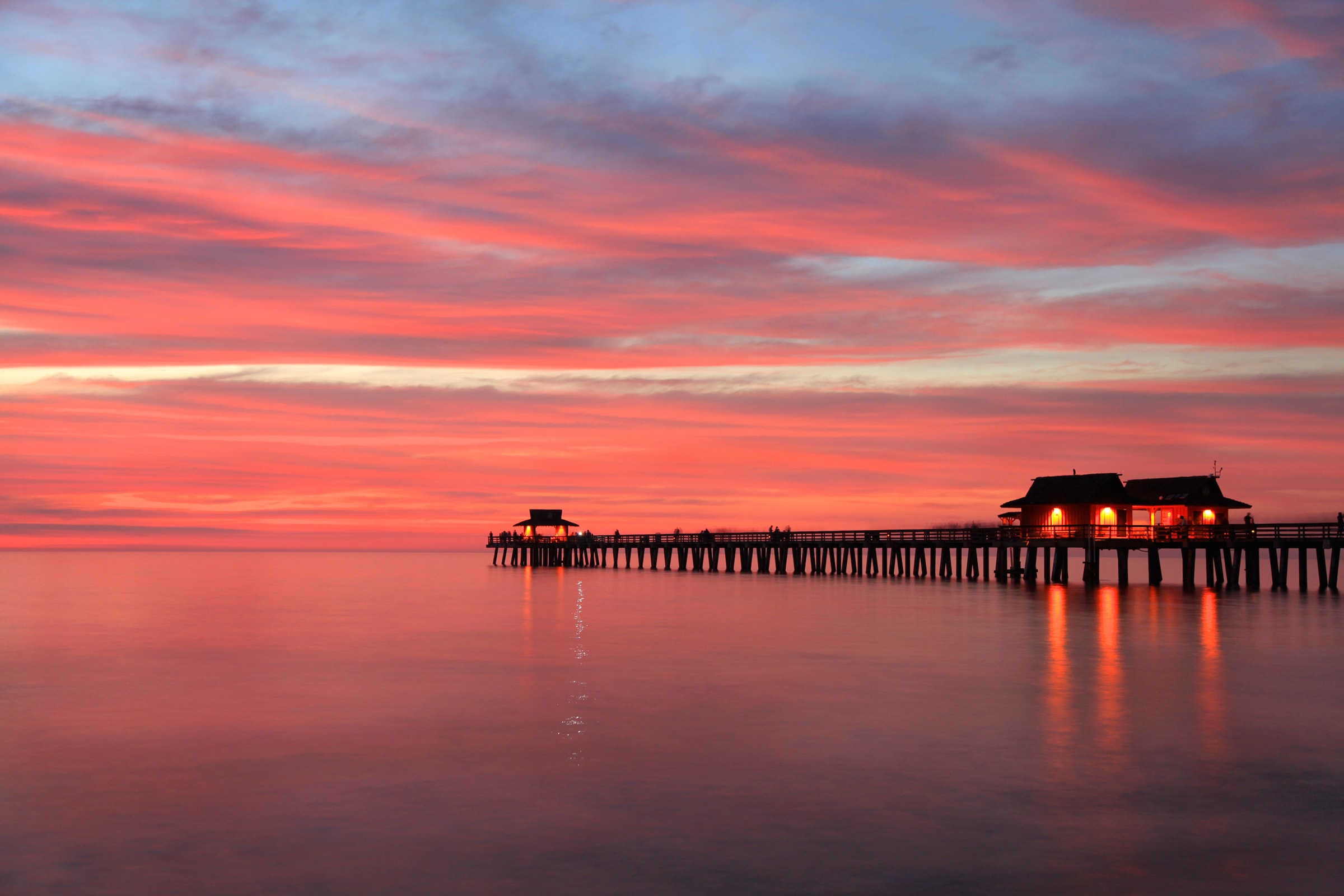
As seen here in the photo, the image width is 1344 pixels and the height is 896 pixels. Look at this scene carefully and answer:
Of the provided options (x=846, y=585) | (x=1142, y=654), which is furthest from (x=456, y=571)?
(x=1142, y=654)

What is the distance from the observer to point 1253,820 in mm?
14008

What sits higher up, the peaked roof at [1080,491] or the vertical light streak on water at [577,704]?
the peaked roof at [1080,491]

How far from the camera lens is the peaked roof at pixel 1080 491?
6419cm

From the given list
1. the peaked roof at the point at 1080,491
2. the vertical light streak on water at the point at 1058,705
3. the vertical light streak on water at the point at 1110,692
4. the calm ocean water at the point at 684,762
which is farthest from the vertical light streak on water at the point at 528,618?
the peaked roof at the point at 1080,491

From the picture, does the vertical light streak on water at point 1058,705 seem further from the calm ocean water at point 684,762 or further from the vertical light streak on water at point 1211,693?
the vertical light streak on water at point 1211,693

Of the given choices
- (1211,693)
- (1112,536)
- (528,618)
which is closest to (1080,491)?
(1112,536)

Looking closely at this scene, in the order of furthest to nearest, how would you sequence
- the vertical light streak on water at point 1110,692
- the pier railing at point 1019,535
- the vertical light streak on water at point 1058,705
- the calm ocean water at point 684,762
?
the pier railing at point 1019,535
the vertical light streak on water at point 1110,692
the vertical light streak on water at point 1058,705
the calm ocean water at point 684,762

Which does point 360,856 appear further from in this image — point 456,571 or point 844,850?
point 456,571

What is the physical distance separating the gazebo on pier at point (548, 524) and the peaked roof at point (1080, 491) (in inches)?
2010

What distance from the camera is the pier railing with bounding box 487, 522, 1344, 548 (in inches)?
2264

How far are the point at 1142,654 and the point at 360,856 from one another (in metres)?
24.1

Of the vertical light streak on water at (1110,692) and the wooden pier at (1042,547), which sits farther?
the wooden pier at (1042,547)

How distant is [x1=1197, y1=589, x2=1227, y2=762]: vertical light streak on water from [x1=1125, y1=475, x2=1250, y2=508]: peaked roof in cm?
2474

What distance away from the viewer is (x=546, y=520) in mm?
109750
